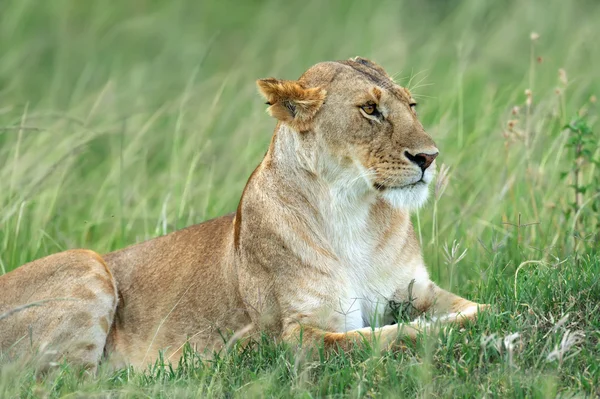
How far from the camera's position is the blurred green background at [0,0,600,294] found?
6.06m

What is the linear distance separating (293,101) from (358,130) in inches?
12.1

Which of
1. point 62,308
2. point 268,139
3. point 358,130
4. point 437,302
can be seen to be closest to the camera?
point 358,130

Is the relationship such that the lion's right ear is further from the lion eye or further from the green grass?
the green grass

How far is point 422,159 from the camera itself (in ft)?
13.9

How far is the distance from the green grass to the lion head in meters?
0.39

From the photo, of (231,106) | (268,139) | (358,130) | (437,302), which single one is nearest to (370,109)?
(358,130)

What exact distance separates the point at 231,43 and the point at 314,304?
816cm

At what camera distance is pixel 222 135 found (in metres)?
8.45

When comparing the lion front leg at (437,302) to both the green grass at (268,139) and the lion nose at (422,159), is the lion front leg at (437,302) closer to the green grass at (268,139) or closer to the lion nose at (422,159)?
the green grass at (268,139)

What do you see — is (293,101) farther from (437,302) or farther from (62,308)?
(62,308)

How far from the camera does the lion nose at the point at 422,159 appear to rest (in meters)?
4.22

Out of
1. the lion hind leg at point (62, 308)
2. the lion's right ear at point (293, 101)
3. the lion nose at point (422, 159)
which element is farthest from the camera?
the lion hind leg at point (62, 308)

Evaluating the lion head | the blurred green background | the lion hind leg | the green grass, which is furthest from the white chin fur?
the lion hind leg

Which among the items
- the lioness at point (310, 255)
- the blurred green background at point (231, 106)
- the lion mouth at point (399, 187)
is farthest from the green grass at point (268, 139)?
the lion mouth at point (399, 187)
